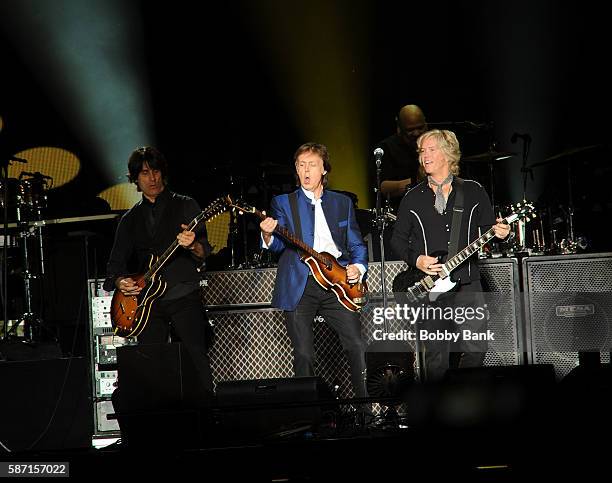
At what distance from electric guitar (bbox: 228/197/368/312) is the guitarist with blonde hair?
44 cm

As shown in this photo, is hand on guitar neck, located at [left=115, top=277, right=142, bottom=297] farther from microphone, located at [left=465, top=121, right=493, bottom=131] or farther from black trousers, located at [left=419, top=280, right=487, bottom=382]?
microphone, located at [left=465, top=121, right=493, bottom=131]

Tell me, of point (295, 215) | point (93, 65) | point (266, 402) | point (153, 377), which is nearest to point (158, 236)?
point (295, 215)

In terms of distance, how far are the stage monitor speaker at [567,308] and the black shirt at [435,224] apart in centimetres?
119

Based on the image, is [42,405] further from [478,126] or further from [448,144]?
[478,126]

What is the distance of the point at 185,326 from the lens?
641cm

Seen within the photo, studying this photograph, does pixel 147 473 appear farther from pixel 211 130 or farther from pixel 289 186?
pixel 211 130

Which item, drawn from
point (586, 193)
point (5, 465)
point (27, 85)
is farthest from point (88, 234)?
point (586, 193)

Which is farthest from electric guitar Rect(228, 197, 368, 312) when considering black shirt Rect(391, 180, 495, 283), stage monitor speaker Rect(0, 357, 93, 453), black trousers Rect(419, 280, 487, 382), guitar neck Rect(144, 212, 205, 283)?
stage monitor speaker Rect(0, 357, 93, 453)

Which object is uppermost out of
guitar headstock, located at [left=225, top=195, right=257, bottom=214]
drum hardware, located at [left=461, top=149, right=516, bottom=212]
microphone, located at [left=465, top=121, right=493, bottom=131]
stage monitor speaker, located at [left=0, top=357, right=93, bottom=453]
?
microphone, located at [left=465, top=121, right=493, bottom=131]

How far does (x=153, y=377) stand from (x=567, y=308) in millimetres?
3411

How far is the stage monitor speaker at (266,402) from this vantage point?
530 centimetres

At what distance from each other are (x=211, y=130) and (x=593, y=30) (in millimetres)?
4674

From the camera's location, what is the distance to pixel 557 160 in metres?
8.64

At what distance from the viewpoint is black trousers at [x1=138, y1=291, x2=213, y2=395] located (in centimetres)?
640
